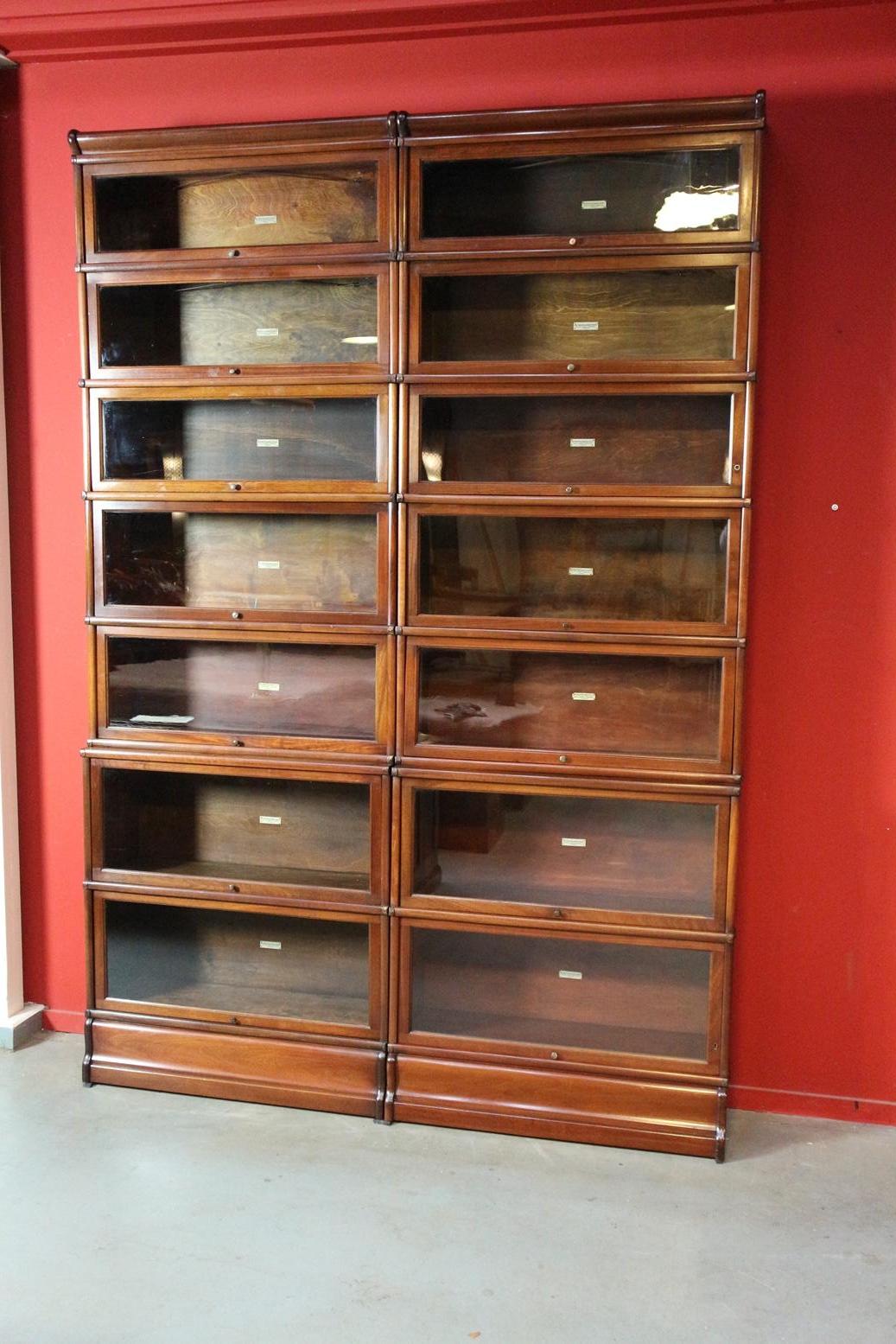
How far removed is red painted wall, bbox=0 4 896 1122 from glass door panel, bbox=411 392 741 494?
0.76 ft

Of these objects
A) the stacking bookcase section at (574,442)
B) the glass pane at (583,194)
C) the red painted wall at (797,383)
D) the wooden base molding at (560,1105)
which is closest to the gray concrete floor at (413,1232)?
the wooden base molding at (560,1105)

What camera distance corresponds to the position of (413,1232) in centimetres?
240

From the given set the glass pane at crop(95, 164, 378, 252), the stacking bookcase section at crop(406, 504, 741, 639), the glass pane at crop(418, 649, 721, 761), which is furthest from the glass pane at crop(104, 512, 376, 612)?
the glass pane at crop(95, 164, 378, 252)

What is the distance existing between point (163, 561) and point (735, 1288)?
7.25 ft

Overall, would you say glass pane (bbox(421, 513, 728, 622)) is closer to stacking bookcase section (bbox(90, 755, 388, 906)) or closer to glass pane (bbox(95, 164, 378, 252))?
stacking bookcase section (bbox(90, 755, 388, 906))

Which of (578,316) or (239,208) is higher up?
(239,208)

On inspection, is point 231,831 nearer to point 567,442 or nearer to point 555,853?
point 555,853

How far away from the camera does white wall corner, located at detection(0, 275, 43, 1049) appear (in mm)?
3223

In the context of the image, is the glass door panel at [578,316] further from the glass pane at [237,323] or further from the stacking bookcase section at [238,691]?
the stacking bookcase section at [238,691]

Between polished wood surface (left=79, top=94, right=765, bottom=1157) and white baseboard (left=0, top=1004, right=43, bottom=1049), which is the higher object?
polished wood surface (left=79, top=94, right=765, bottom=1157)

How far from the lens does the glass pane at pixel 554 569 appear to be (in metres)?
2.72

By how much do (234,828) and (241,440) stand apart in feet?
3.54

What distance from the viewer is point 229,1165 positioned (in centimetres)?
265

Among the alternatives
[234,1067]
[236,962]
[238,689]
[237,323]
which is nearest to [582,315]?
[237,323]
